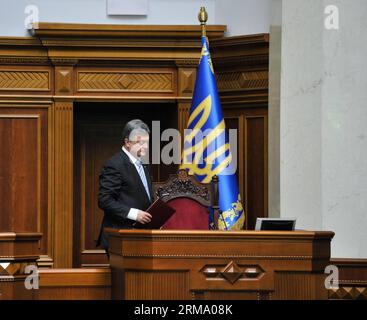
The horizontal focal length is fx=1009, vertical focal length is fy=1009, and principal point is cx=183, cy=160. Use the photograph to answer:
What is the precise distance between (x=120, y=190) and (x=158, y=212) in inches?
31.4

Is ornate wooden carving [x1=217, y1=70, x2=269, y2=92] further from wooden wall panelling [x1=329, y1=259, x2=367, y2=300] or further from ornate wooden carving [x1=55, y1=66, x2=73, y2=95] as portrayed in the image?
wooden wall panelling [x1=329, y1=259, x2=367, y2=300]

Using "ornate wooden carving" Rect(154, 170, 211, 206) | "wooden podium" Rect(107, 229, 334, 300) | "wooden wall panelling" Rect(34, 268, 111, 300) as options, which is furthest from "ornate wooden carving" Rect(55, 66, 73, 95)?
"wooden podium" Rect(107, 229, 334, 300)

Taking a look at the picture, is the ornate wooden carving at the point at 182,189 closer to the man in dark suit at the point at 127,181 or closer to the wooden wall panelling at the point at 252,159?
the man in dark suit at the point at 127,181

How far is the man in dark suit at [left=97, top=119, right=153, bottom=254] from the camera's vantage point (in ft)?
21.0

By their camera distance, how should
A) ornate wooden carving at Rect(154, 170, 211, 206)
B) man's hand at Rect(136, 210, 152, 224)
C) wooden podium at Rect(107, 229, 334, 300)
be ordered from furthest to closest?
ornate wooden carving at Rect(154, 170, 211, 206) < man's hand at Rect(136, 210, 152, 224) < wooden podium at Rect(107, 229, 334, 300)

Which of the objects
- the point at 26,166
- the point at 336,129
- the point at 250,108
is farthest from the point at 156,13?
the point at 336,129

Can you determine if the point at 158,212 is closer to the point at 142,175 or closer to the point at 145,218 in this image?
the point at 145,218

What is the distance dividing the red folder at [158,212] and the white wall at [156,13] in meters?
4.22

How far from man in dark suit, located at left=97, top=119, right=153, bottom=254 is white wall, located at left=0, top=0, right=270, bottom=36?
3456 mm

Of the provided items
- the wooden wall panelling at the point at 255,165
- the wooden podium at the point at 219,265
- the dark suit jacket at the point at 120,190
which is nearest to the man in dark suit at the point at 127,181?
the dark suit jacket at the point at 120,190

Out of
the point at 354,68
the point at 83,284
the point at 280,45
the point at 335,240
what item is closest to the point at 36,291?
the point at 83,284

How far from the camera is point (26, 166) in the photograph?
9680mm

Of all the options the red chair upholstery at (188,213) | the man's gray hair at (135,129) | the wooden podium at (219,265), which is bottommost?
the wooden podium at (219,265)

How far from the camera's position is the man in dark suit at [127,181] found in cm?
640
